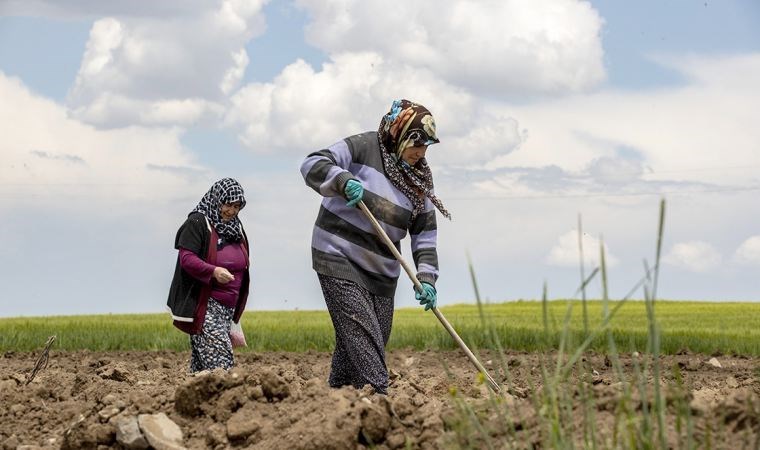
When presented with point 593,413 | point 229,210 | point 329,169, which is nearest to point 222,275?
point 229,210

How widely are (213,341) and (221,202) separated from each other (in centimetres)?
105

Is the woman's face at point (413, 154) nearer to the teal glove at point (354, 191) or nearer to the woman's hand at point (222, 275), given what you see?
the teal glove at point (354, 191)

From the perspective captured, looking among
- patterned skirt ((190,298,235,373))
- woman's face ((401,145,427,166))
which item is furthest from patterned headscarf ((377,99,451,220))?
patterned skirt ((190,298,235,373))

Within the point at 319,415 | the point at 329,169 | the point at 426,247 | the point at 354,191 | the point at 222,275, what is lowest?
the point at 319,415

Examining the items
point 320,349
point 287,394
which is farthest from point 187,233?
point 320,349

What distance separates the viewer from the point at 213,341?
793 centimetres

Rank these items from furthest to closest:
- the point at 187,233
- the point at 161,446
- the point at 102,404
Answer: the point at 187,233
the point at 102,404
the point at 161,446

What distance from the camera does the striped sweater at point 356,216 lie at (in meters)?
6.17

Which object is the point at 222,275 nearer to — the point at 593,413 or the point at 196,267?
the point at 196,267

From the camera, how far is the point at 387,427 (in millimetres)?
4562

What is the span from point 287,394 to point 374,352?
3.61 ft

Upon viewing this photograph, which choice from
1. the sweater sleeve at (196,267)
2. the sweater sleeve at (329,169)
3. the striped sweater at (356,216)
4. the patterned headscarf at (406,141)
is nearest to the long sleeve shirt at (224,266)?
the sweater sleeve at (196,267)

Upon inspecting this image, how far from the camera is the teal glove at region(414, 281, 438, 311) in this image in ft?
21.6

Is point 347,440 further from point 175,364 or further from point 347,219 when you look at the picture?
point 175,364
